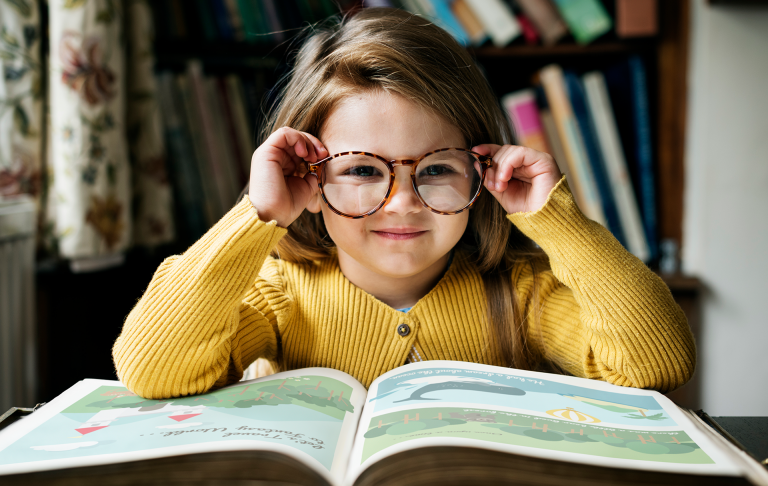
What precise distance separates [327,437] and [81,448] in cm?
19

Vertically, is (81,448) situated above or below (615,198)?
below

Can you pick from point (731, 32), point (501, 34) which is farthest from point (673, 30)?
point (501, 34)

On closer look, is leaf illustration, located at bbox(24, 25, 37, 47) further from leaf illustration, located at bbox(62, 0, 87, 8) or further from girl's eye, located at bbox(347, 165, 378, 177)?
girl's eye, located at bbox(347, 165, 378, 177)

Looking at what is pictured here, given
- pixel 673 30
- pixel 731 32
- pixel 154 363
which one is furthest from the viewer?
pixel 673 30

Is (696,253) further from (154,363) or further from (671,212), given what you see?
(154,363)

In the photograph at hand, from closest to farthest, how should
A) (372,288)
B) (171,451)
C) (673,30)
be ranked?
1. (171,451)
2. (372,288)
3. (673,30)

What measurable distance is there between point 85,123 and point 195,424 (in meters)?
0.80

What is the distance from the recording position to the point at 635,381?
639 mm

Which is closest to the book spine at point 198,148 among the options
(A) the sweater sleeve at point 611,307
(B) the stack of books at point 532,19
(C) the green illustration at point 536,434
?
(B) the stack of books at point 532,19

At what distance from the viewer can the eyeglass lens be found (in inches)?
26.5

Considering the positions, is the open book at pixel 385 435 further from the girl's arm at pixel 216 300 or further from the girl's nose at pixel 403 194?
the girl's nose at pixel 403 194

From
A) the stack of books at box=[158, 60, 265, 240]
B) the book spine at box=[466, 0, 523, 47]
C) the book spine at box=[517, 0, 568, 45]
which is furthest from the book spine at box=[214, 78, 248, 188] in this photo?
the book spine at box=[517, 0, 568, 45]

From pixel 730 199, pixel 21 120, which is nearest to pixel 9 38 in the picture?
pixel 21 120

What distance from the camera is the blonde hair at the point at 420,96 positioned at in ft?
2.37
